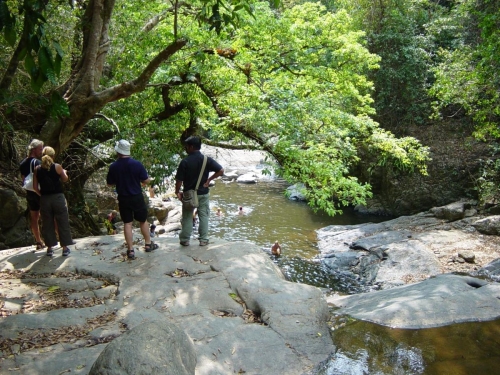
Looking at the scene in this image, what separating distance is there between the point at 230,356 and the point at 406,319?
250 cm

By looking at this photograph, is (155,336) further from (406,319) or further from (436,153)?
(436,153)

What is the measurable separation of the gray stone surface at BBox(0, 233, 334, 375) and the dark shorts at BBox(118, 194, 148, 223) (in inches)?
26.8

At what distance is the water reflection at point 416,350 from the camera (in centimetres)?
418

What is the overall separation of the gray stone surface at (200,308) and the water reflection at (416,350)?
25 cm

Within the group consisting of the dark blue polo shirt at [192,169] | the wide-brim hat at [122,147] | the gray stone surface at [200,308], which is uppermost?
the wide-brim hat at [122,147]

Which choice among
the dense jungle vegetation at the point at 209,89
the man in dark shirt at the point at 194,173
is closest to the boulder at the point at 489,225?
the dense jungle vegetation at the point at 209,89

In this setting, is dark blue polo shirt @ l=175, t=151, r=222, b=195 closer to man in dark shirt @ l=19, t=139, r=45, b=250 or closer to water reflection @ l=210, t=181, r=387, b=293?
man in dark shirt @ l=19, t=139, r=45, b=250

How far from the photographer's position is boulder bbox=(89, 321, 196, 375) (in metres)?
3.06

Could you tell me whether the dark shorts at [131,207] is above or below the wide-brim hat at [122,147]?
below

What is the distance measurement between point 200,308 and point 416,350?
2515 mm

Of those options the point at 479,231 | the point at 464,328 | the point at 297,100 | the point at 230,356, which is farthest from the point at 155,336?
the point at 479,231

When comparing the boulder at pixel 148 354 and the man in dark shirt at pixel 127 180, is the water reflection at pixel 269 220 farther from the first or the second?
the boulder at pixel 148 354

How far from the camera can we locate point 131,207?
6.21m

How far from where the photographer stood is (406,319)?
523cm
